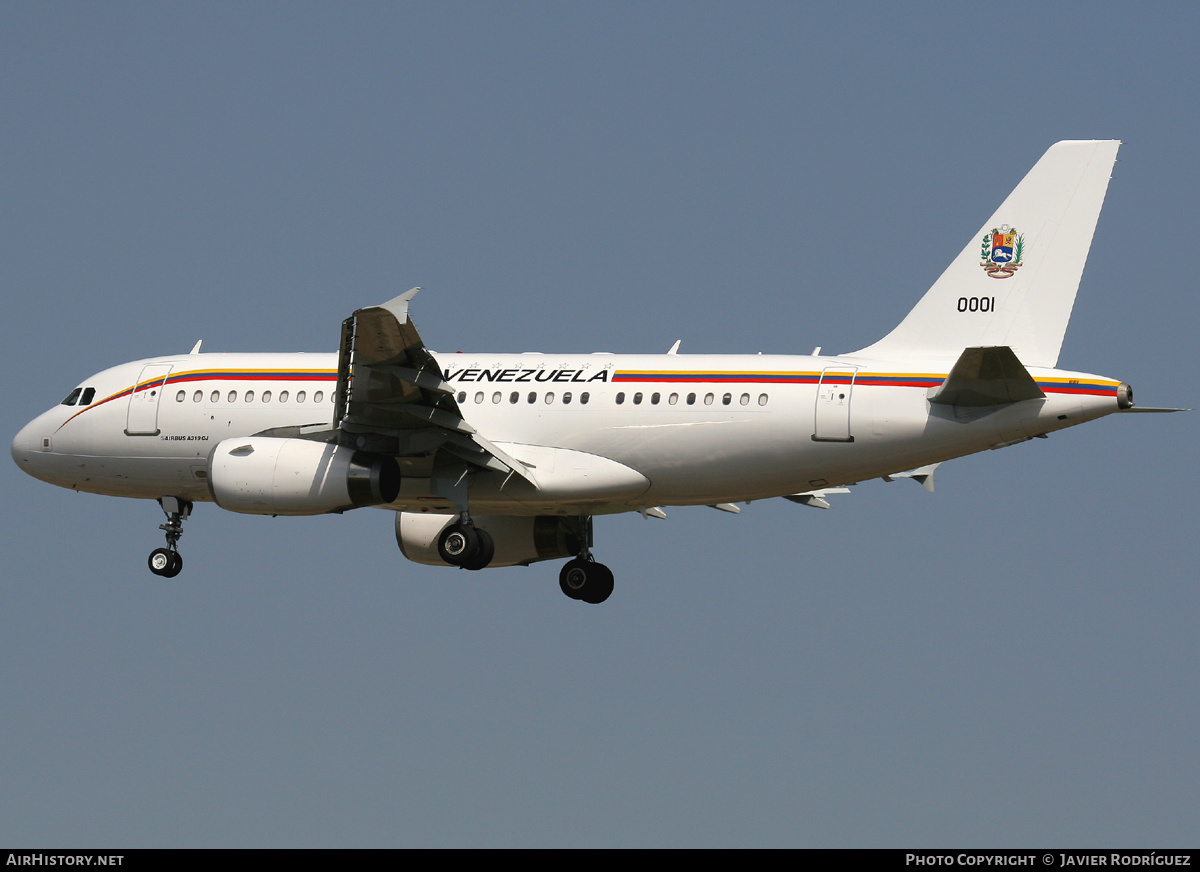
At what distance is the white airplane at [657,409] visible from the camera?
106ft

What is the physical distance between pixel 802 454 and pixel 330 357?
10339 millimetres

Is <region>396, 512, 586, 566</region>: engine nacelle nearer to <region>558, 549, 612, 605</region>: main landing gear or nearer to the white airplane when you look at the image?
<region>558, 549, 612, 605</region>: main landing gear

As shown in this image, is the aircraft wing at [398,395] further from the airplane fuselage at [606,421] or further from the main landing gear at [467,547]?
the main landing gear at [467,547]

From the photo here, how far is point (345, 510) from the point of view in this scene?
33.9m

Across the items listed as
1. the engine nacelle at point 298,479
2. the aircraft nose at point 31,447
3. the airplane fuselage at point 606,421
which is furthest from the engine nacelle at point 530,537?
the aircraft nose at point 31,447

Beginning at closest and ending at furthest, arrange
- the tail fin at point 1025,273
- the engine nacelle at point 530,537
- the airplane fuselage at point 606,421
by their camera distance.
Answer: the airplane fuselage at point 606,421
the tail fin at point 1025,273
the engine nacelle at point 530,537

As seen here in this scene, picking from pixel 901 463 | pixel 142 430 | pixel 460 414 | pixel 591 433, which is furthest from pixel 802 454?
pixel 142 430

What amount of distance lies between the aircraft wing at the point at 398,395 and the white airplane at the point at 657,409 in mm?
39

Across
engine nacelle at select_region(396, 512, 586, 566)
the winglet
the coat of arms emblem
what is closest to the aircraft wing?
the winglet

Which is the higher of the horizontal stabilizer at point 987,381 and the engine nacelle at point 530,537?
the horizontal stabilizer at point 987,381

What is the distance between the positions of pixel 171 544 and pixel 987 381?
1801 centimetres

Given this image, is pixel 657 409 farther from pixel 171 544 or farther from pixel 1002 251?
pixel 171 544
